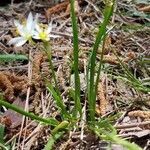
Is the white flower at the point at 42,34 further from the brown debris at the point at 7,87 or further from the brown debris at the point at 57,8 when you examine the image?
the brown debris at the point at 57,8

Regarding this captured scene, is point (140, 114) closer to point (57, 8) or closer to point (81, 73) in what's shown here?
point (81, 73)

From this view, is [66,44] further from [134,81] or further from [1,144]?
[1,144]

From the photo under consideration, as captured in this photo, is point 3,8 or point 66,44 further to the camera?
point 3,8

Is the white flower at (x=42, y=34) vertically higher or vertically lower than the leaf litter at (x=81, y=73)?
higher

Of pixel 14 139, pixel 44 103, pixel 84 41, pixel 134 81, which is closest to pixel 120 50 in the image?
pixel 84 41

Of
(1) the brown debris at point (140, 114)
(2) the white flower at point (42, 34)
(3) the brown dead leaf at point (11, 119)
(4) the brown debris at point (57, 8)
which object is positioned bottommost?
(3) the brown dead leaf at point (11, 119)

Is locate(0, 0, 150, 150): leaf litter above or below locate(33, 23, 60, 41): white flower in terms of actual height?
below

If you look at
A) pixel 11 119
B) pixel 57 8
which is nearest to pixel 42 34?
pixel 11 119

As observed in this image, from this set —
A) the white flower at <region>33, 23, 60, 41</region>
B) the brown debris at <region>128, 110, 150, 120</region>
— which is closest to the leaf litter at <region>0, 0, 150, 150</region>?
the brown debris at <region>128, 110, 150, 120</region>

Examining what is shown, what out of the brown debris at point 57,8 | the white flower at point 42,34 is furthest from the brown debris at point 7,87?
the brown debris at point 57,8

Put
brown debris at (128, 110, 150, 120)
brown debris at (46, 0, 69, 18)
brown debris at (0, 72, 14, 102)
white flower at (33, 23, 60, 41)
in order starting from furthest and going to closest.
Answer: brown debris at (46, 0, 69, 18) < brown debris at (0, 72, 14, 102) < brown debris at (128, 110, 150, 120) < white flower at (33, 23, 60, 41)

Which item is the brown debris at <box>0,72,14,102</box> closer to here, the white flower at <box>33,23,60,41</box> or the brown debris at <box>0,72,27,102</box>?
the brown debris at <box>0,72,27,102</box>
